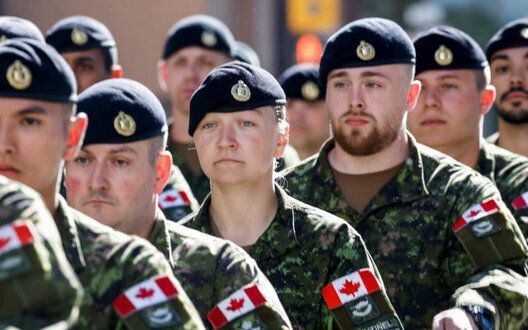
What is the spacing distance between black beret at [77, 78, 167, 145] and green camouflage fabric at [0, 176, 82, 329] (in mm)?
2077

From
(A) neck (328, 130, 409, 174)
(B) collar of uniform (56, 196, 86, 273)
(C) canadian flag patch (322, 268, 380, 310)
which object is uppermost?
(B) collar of uniform (56, 196, 86, 273)

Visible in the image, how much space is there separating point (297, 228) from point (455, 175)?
1.11m

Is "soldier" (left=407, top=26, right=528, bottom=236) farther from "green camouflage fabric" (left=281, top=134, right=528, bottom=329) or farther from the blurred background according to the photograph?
the blurred background

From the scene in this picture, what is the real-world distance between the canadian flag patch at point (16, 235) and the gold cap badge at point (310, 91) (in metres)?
7.61

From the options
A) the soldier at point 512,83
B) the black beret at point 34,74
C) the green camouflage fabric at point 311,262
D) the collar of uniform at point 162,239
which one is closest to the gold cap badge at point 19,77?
the black beret at point 34,74

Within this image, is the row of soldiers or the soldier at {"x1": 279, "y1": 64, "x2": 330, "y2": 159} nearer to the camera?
the row of soldiers

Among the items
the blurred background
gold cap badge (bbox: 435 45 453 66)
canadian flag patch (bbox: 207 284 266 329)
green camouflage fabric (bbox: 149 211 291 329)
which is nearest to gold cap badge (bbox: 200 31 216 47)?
gold cap badge (bbox: 435 45 453 66)

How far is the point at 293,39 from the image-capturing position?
2558cm

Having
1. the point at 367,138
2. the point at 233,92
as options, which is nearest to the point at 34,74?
the point at 233,92

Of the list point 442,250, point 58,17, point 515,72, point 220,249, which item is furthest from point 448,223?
point 58,17

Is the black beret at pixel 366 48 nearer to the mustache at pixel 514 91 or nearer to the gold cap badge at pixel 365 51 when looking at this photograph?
the gold cap badge at pixel 365 51

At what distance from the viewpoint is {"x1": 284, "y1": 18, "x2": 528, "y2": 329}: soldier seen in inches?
308

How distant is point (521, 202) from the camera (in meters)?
9.04

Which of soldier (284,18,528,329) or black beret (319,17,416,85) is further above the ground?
black beret (319,17,416,85)
